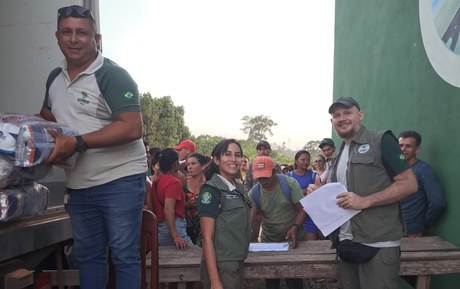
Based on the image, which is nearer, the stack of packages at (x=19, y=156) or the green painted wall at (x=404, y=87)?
the stack of packages at (x=19, y=156)

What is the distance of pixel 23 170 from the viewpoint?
1.63 metres

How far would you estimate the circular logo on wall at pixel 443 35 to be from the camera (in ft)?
10.8

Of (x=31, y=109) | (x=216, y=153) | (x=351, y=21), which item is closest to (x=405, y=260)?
(x=216, y=153)

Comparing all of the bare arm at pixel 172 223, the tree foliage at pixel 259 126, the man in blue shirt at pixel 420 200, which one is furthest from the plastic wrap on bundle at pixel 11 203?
the tree foliage at pixel 259 126

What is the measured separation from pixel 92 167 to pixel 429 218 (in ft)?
10.3

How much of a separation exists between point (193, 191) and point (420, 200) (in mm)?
2343

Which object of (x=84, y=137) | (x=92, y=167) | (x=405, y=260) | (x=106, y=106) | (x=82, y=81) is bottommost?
(x=405, y=260)

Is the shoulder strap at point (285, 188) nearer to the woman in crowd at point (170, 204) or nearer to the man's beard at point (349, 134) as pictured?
the woman in crowd at point (170, 204)

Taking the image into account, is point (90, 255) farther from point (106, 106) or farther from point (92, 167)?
point (106, 106)

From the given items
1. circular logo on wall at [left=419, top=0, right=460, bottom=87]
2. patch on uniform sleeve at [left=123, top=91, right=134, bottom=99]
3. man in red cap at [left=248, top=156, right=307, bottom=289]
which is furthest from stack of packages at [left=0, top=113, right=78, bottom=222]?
circular logo on wall at [left=419, top=0, right=460, bottom=87]

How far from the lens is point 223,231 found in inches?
98.8

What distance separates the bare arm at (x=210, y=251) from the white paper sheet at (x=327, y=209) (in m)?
0.66

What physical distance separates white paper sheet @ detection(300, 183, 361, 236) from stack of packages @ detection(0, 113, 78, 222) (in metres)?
1.66

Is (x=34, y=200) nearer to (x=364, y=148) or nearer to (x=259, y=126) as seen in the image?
(x=364, y=148)
